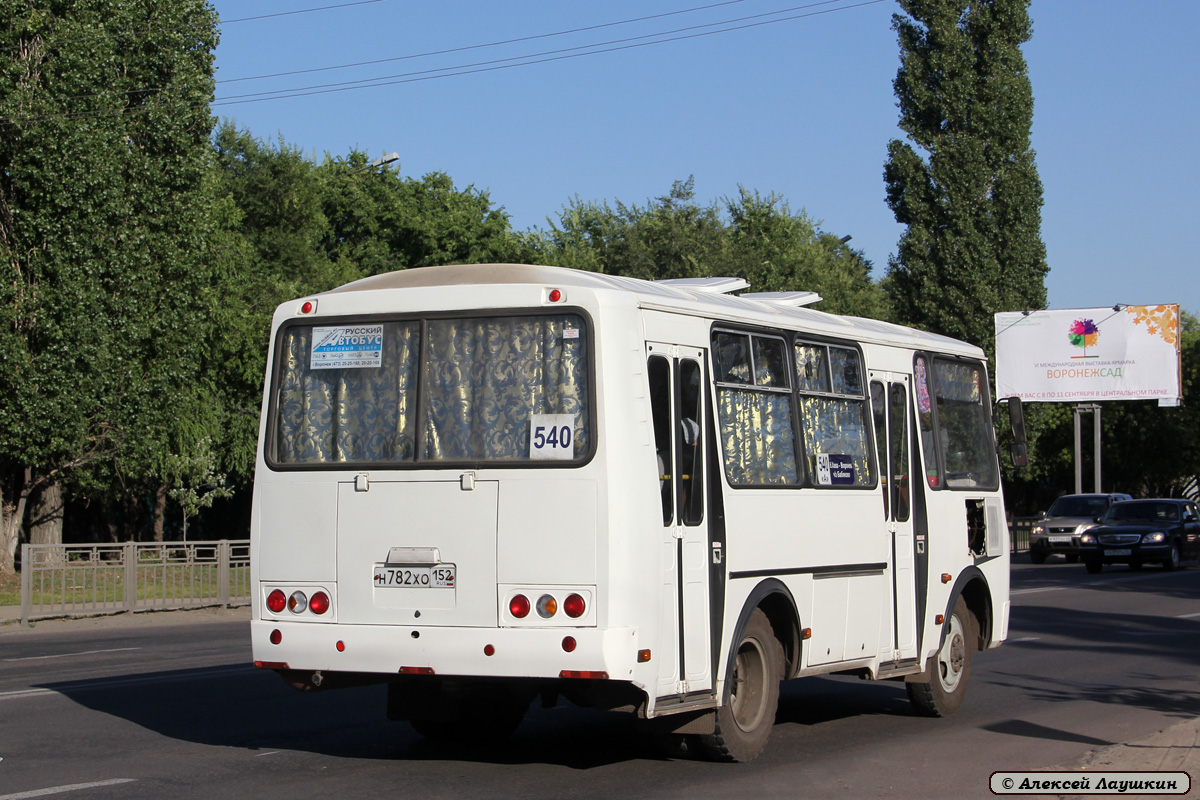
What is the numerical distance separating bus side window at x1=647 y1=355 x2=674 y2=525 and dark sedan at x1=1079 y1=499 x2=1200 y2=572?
28.7m

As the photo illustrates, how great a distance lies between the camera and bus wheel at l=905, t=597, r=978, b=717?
11430mm

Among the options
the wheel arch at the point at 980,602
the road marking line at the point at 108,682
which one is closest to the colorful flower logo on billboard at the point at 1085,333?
the wheel arch at the point at 980,602

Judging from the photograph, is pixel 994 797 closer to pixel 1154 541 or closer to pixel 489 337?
pixel 489 337

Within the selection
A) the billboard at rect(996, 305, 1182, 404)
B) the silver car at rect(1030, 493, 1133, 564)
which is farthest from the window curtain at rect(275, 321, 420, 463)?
the billboard at rect(996, 305, 1182, 404)

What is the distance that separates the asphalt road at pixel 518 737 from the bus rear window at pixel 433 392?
194 cm

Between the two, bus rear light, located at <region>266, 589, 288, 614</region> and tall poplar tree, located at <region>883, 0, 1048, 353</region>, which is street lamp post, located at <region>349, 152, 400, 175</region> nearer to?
tall poplar tree, located at <region>883, 0, 1048, 353</region>

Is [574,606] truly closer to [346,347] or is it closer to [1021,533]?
[346,347]

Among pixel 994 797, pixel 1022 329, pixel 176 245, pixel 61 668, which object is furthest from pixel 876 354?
pixel 1022 329

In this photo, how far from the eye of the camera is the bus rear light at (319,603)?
8477 millimetres

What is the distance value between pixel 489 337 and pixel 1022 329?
43660 mm

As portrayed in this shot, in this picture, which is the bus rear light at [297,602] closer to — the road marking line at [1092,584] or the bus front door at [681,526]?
the bus front door at [681,526]

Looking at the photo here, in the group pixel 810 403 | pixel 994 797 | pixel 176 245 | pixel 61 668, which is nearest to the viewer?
pixel 994 797

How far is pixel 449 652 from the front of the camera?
26.5 ft

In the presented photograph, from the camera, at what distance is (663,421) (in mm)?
8484
